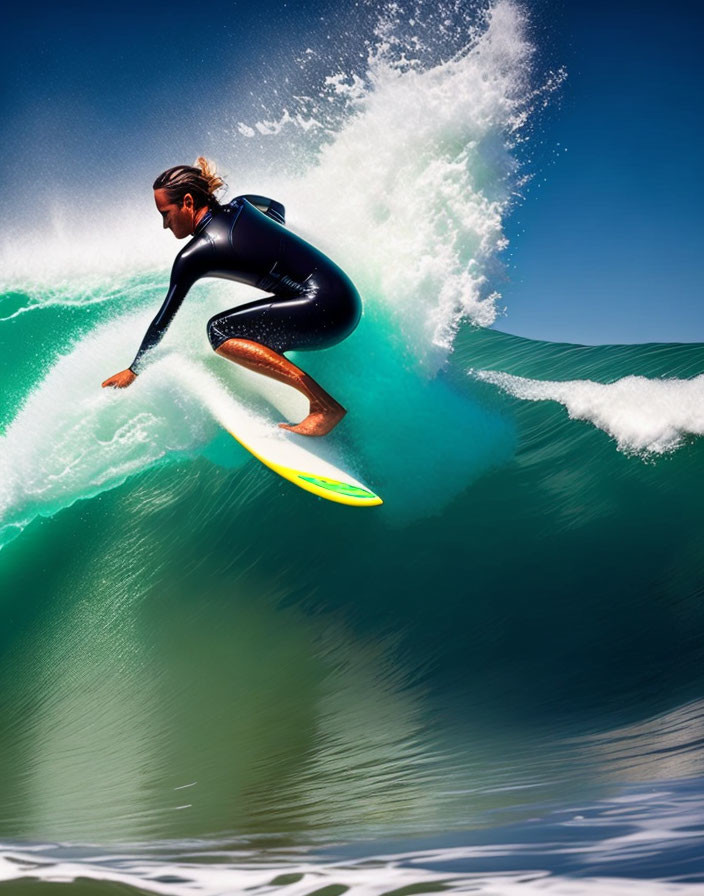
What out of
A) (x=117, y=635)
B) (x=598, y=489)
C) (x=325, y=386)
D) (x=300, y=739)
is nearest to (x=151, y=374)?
(x=325, y=386)

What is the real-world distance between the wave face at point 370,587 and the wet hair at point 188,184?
1.01 meters

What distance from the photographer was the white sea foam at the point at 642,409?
13.9ft

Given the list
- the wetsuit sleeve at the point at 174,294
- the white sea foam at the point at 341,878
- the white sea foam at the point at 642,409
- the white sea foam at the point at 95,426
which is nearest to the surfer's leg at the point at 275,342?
the wetsuit sleeve at the point at 174,294

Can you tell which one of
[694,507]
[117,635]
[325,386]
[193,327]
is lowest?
[117,635]

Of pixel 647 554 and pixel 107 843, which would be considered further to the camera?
pixel 647 554

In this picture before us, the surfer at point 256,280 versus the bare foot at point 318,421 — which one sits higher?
the surfer at point 256,280

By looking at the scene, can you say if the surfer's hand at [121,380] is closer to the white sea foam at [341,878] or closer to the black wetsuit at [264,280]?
the black wetsuit at [264,280]

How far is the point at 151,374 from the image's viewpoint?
4777 mm

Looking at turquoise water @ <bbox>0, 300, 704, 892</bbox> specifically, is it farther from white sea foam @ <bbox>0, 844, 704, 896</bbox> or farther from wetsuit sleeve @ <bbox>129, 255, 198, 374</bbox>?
wetsuit sleeve @ <bbox>129, 255, 198, 374</bbox>

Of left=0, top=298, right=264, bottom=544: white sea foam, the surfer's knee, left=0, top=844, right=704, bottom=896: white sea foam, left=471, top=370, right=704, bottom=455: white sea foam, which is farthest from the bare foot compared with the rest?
left=0, top=844, right=704, bottom=896: white sea foam

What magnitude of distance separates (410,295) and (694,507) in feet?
8.39

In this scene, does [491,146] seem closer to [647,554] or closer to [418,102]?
[418,102]

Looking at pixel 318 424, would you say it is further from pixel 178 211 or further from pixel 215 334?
pixel 178 211

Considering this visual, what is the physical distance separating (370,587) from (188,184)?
8.85ft
